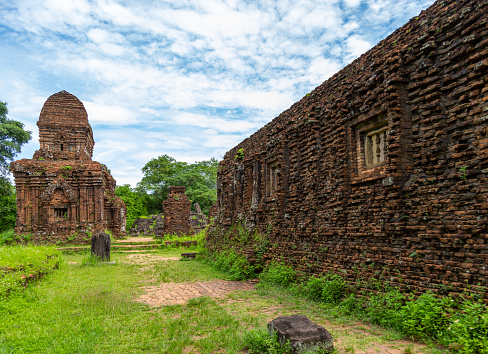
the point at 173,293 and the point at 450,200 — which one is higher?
the point at 450,200

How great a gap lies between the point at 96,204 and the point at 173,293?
15.9 meters

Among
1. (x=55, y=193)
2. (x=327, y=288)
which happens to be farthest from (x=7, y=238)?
(x=327, y=288)

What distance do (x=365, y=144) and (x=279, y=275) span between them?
3.78 meters

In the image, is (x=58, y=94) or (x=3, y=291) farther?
(x=58, y=94)

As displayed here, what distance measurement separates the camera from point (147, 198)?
1876 inches

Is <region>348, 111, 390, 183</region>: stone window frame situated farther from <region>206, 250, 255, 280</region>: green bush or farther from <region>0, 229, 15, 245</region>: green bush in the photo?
<region>0, 229, 15, 245</region>: green bush

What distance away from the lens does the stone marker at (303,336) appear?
3.83m

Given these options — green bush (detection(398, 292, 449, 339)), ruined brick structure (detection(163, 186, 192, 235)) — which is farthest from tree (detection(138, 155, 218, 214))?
green bush (detection(398, 292, 449, 339))

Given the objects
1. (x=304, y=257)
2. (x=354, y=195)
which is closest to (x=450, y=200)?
(x=354, y=195)

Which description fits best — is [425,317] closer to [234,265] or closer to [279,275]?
[279,275]

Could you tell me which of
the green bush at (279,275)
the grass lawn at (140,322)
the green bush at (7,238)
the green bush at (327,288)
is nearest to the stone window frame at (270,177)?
the green bush at (279,275)

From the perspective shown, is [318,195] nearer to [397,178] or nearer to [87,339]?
[397,178]

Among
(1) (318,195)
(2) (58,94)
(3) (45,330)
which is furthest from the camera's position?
(2) (58,94)

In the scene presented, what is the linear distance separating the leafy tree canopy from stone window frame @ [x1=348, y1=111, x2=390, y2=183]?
2627cm
